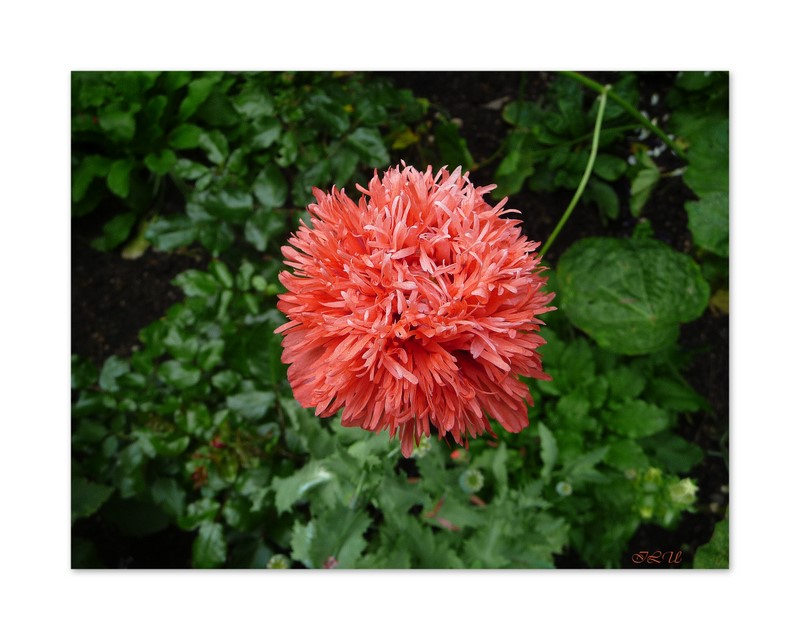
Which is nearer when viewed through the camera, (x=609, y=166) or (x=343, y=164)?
(x=343, y=164)

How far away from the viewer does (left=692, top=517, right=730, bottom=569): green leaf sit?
126 centimetres

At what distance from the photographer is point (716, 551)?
128cm

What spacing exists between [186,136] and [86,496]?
872 mm

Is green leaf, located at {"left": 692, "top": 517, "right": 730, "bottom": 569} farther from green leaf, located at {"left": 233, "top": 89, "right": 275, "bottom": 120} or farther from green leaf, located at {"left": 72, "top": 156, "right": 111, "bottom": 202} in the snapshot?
green leaf, located at {"left": 72, "top": 156, "right": 111, "bottom": 202}

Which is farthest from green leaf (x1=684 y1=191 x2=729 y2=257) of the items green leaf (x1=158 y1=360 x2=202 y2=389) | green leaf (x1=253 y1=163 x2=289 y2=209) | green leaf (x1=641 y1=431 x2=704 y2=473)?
green leaf (x1=158 y1=360 x2=202 y2=389)

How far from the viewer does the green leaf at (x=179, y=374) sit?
53.5 inches

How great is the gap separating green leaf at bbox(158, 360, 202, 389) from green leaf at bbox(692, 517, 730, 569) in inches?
45.2

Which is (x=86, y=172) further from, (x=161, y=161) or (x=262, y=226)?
(x=262, y=226)

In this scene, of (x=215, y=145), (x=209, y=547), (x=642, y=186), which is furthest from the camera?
(x=642, y=186)

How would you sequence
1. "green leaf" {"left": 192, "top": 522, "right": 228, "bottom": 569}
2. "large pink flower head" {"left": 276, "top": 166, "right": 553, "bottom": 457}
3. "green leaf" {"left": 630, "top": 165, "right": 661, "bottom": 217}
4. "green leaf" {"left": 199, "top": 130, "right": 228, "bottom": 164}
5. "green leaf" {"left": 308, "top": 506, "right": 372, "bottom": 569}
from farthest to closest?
"green leaf" {"left": 630, "top": 165, "right": 661, "bottom": 217}, "green leaf" {"left": 199, "top": 130, "right": 228, "bottom": 164}, "green leaf" {"left": 192, "top": 522, "right": 228, "bottom": 569}, "green leaf" {"left": 308, "top": 506, "right": 372, "bottom": 569}, "large pink flower head" {"left": 276, "top": 166, "right": 553, "bottom": 457}

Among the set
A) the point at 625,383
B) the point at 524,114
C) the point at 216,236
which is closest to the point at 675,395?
the point at 625,383
